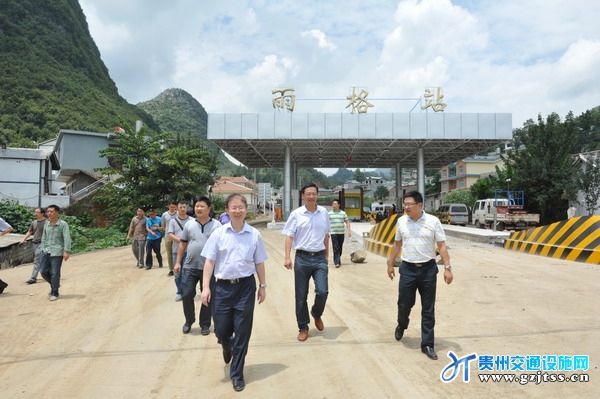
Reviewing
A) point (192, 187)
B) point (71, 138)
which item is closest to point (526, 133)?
point (192, 187)

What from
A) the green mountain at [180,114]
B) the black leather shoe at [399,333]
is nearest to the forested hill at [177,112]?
the green mountain at [180,114]

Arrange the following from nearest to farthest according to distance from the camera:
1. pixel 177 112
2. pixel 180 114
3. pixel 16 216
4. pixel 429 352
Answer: pixel 429 352
pixel 16 216
pixel 180 114
pixel 177 112

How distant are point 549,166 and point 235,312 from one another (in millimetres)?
25514

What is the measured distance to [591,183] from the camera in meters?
23.4

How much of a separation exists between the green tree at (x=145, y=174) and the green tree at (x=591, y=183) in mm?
20755

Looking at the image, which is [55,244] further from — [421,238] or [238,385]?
[421,238]

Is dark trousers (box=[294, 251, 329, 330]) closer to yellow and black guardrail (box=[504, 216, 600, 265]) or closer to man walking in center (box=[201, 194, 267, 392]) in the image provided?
man walking in center (box=[201, 194, 267, 392])

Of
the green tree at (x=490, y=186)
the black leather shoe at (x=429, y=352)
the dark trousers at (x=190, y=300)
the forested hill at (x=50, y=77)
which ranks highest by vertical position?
the forested hill at (x=50, y=77)

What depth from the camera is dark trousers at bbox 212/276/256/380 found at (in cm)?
364

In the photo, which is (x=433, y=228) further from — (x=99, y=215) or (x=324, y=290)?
(x=99, y=215)

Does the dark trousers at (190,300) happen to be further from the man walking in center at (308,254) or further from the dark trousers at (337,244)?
the dark trousers at (337,244)

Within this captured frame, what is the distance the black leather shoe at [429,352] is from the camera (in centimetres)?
419

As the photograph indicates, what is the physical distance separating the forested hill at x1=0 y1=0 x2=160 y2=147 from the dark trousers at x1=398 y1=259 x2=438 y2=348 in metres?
43.5

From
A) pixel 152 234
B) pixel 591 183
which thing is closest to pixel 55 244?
pixel 152 234
